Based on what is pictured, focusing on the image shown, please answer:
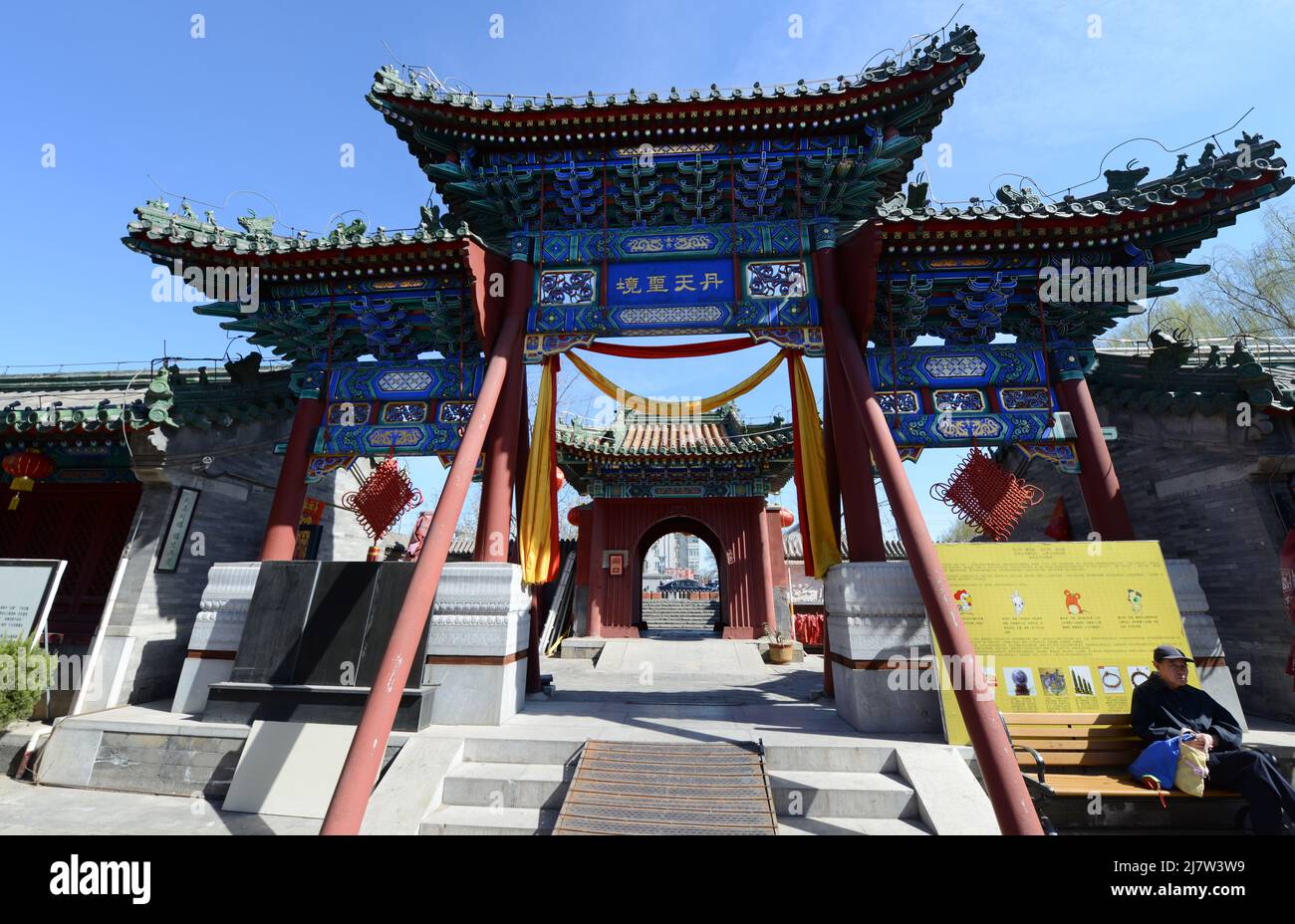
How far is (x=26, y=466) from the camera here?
8344 millimetres

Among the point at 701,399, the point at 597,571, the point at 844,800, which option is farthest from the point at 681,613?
the point at 844,800

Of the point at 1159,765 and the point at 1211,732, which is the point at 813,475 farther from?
the point at 1211,732

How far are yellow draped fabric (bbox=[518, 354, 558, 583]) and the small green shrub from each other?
5.82 meters

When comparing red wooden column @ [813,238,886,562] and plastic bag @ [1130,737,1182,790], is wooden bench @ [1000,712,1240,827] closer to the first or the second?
plastic bag @ [1130,737,1182,790]

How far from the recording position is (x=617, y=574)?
635 inches

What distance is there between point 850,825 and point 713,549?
41.6 ft

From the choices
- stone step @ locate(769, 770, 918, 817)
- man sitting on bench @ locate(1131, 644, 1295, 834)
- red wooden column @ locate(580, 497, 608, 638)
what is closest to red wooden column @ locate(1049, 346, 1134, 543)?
man sitting on bench @ locate(1131, 644, 1295, 834)

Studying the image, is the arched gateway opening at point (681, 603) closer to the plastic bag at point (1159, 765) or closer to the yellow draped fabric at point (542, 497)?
the yellow draped fabric at point (542, 497)

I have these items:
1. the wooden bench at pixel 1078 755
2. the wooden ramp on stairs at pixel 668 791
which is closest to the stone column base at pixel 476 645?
the wooden ramp on stairs at pixel 668 791

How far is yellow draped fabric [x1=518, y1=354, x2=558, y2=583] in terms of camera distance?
7285 mm

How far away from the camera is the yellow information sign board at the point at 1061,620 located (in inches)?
214

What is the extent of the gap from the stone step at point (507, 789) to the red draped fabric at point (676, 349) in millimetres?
5662

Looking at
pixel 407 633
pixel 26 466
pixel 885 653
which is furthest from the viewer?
pixel 26 466
